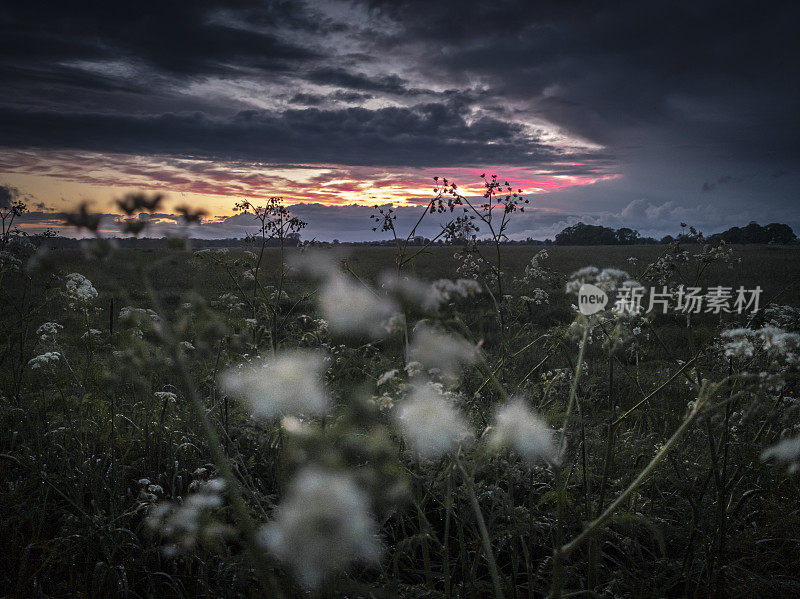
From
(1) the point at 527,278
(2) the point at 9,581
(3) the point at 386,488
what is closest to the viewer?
(3) the point at 386,488

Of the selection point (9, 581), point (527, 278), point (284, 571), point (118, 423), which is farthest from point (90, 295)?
point (527, 278)

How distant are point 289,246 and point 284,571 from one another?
3172mm

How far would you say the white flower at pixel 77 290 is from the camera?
169 inches

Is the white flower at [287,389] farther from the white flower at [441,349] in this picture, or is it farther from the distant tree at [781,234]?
the distant tree at [781,234]

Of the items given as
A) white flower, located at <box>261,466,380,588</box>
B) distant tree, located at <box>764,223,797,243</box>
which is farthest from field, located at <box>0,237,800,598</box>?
distant tree, located at <box>764,223,797,243</box>

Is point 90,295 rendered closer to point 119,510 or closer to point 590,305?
point 119,510

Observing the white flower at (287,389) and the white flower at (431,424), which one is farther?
the white flower at (287,389)

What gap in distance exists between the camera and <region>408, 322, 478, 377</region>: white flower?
173 cm

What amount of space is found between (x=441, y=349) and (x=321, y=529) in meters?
0.75

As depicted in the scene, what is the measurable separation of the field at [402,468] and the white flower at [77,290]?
0.07ft

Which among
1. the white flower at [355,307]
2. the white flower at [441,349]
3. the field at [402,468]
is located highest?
the white flower at [355,307]

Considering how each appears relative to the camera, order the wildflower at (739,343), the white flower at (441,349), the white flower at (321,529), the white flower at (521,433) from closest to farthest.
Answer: the white flower at (321,529), the white flower at (441,349), the white flower at (521,433), the wildflower at (739,343)

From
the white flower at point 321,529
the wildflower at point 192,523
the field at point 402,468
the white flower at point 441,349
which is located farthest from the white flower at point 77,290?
the white flower at point 321,529

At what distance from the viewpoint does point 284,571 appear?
2043 millimetres
